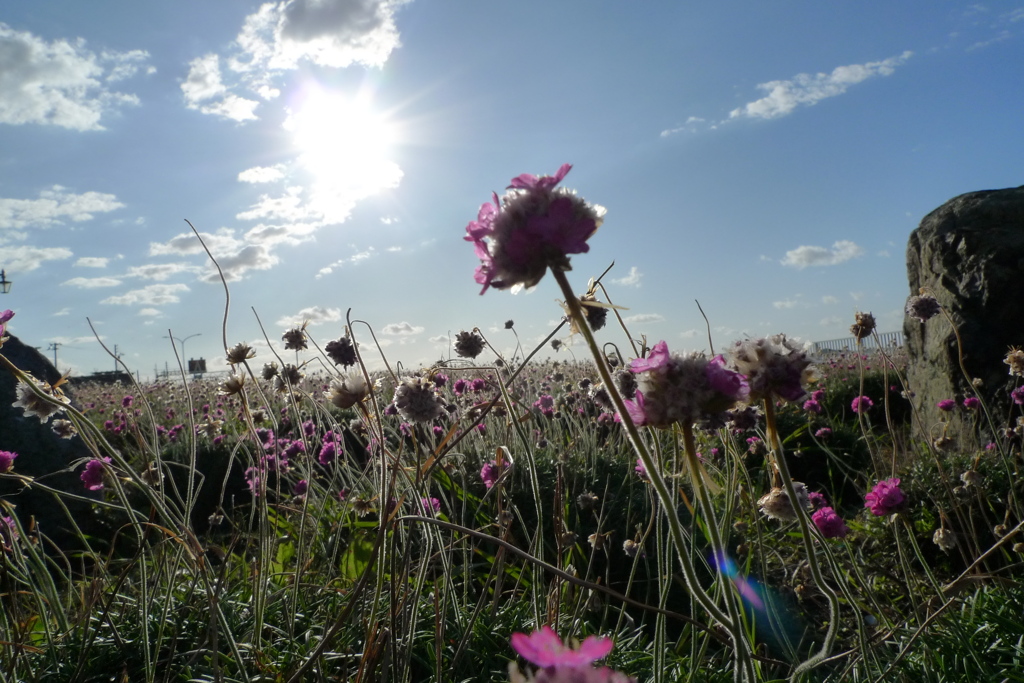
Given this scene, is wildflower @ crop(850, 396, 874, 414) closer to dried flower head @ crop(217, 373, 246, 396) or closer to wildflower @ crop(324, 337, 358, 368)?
wildflower @ crop(324, 337, 358, 368)

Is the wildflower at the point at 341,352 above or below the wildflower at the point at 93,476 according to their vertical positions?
above

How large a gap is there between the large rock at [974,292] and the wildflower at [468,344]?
423 centimetres

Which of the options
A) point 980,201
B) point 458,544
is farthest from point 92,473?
point 980,201

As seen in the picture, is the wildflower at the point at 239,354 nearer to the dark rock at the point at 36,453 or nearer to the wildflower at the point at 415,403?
the wildflower at the point at 415,403

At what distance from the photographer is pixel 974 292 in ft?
17.9

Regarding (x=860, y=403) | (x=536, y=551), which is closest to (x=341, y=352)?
(x=536, y=551)

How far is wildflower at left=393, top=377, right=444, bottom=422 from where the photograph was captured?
1.91 meters

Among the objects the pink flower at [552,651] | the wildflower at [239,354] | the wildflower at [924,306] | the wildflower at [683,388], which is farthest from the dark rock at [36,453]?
the wildflower at [924,306]

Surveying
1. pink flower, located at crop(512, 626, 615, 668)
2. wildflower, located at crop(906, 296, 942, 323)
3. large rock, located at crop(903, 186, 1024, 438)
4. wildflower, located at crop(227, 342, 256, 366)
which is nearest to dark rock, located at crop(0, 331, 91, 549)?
wildflower, located at crop(227, 342, 256, 366)

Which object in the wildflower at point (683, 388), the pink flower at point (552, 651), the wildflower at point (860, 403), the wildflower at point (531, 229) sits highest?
the wildflower at point (531, 229)

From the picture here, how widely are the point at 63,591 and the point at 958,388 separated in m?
7.26

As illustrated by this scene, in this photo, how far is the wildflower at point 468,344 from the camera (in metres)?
3.02

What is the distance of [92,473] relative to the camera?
238 cm

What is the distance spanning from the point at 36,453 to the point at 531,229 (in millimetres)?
5737
